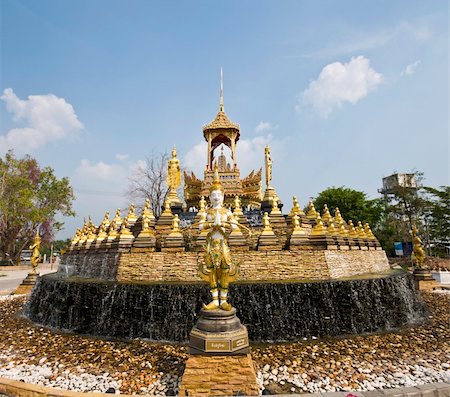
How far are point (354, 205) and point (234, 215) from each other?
34.3 metres

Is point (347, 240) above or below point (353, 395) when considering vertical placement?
above

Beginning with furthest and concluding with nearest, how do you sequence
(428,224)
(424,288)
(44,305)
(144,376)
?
(428,224), (424,288), (44,305), (144,376)

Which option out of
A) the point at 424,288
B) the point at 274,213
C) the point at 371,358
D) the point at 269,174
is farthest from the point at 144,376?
the point at 424,288

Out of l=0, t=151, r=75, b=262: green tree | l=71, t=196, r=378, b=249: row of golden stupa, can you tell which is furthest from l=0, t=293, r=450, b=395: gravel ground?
Answer: l=0, t=151, r=75, b=262: green tree

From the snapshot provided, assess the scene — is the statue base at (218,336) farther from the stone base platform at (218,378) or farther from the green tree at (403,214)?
the green tree at (403,214)

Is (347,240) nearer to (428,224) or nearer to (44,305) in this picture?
(44,305)

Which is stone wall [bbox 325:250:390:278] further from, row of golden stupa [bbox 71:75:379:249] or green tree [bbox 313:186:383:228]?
green tree [bbox 313:186:383:228]

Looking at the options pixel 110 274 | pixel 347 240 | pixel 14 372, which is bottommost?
pixel 14 372

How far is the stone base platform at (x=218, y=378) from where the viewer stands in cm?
420

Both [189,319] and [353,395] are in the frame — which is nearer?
[353,395]

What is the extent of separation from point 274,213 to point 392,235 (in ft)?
102

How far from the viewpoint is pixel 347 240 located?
37.8ft

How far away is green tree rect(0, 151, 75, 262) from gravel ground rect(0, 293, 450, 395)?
27.4 meters

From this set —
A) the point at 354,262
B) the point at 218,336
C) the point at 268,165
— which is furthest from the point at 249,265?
the point at 268,165
